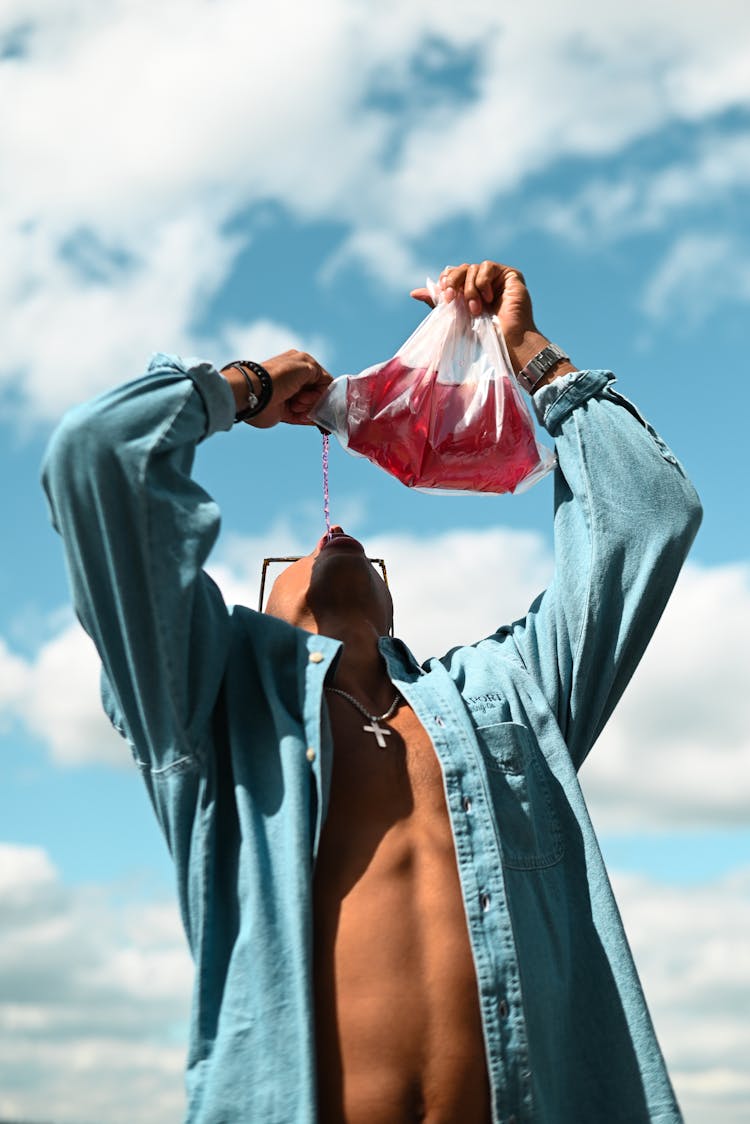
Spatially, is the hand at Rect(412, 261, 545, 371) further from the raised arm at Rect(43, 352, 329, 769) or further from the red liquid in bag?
the raised arm at Rect(43, 352, 329, 769)

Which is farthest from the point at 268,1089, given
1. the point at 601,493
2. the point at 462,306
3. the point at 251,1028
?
the point at 462,306

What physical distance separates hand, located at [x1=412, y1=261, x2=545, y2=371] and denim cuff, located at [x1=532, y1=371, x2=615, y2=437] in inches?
6.1

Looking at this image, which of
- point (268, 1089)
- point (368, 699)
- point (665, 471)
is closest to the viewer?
point (268, 1089)

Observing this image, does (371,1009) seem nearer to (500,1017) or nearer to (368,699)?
(500,1017)

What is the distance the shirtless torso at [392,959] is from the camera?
9.99 feet

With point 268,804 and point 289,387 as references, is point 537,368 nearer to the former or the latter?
point 289,387

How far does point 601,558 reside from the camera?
4.00 meters

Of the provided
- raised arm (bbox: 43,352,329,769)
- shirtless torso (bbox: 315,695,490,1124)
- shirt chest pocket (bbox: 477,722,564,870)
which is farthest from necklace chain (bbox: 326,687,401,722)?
raised arm (bbox: 43,352,329,769)

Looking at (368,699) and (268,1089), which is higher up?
(368,699)

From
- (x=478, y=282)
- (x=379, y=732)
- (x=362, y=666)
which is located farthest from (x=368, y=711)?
(x=478, y=282)

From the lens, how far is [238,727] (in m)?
3.53

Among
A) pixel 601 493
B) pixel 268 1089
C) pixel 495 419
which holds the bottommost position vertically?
pixel 268 1089

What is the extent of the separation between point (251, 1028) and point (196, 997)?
177mm

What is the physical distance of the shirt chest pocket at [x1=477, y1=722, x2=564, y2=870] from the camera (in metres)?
3.52
